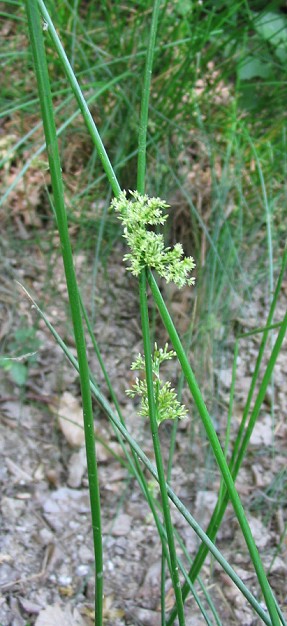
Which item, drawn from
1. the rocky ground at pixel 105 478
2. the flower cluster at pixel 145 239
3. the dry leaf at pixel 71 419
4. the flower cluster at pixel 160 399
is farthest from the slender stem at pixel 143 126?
the dry leaf at pixel 71 419

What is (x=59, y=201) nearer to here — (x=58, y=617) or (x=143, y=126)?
(x=143, y=126)

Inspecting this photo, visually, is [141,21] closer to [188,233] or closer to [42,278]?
[188,233]

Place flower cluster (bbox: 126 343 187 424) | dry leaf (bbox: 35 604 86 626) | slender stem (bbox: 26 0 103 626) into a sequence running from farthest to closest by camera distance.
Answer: dry leaf (bbox: 35 604 86 626) → flower cluster (bbox: 126 343 187 424) → slender stem (bbox: 26 0 103 626)

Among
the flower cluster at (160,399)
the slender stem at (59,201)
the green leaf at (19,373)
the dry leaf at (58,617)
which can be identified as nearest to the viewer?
the slender stem at (59,201)

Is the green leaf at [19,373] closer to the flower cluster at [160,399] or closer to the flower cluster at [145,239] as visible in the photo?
the flower cluster at [160,399]

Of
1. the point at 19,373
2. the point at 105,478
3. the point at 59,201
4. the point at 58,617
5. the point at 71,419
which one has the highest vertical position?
the point at 59,201

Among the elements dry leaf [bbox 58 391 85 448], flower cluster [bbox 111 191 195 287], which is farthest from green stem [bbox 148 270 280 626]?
dry leaf [bbox 58 391 85 448]

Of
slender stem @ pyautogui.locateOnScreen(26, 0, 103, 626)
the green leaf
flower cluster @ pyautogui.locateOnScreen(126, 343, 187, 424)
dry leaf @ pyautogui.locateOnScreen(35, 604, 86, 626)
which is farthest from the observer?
the green leaf

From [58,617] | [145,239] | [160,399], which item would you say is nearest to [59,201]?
[145,239]

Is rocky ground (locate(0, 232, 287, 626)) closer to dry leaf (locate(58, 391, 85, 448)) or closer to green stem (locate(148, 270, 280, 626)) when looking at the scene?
dry leaf (locate(58, 391, 85, 448))
